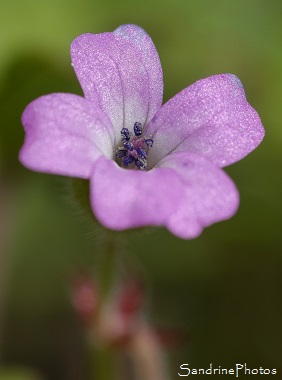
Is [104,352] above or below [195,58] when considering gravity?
below

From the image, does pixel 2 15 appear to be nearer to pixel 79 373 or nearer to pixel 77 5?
pixel 77 5

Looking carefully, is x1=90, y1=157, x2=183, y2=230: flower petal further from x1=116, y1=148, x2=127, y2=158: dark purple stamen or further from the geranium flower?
x1=116, y1=148, x2=127, y2=158: dark purple stamen

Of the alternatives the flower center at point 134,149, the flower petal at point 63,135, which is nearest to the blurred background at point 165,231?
the flower center at point 134,149

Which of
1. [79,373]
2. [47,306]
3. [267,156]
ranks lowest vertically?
[79,373]

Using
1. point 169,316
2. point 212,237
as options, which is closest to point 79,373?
point 169,316

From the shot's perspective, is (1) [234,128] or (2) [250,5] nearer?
(1) [234,128]

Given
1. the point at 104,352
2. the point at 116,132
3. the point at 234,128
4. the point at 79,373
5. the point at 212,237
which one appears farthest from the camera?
the point at 212,237

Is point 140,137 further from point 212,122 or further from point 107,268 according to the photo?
point 107,268

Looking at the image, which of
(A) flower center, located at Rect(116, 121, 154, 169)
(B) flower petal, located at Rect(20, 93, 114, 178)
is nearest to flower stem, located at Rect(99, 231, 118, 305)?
(A) flower center, located at Rect(116, 121, 154, 169)
